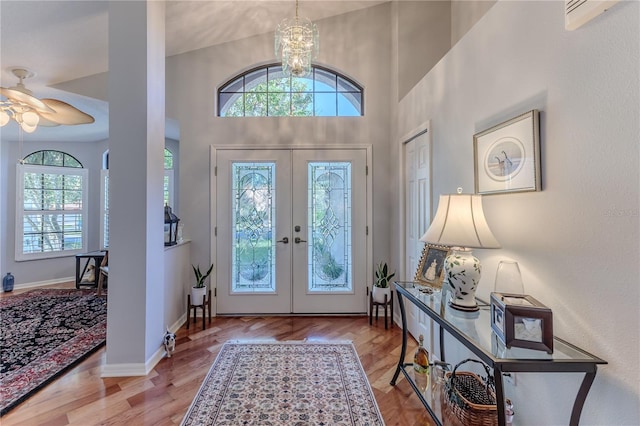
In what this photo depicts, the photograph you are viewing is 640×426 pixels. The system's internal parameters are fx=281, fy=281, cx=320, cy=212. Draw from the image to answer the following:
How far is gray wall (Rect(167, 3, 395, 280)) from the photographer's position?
3.43 m

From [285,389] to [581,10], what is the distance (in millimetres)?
2537

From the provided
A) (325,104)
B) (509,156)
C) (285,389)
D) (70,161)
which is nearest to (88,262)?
(70,161)

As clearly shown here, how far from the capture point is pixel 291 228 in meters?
3.46

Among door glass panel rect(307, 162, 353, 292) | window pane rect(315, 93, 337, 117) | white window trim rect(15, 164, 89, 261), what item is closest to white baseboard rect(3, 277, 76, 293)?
white window trim rect(15, 164, 89, 261)

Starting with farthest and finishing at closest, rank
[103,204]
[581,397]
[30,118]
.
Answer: [103,204] → [30,118] → [581,397]

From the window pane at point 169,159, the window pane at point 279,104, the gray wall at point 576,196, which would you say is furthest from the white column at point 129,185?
the window pane at point 169,159

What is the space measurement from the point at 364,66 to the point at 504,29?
2.18 m

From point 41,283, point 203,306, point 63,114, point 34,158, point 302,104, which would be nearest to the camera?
point 63,114

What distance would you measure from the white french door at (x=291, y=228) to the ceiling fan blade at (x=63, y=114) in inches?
57.0

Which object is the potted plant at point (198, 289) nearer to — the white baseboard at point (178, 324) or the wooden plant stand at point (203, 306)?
the wooden plant stand at point (203, 306)

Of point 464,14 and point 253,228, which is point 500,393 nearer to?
point 253,228

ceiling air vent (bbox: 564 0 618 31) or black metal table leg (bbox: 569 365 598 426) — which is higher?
ceiling air vent (bbox: 564 0 618 31)

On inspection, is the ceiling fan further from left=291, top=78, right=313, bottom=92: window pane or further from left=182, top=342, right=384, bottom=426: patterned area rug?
left=182, top=342, right=384, bottom=426: patterned area rug

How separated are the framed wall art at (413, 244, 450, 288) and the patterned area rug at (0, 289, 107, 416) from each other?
2.85 m
